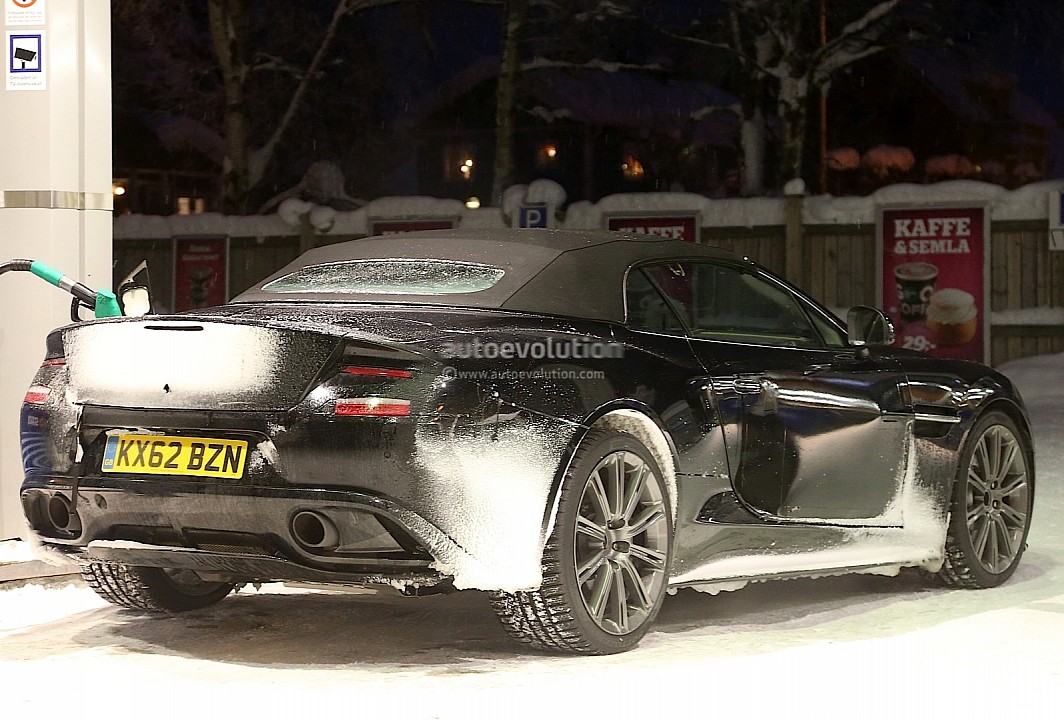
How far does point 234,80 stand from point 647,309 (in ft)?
90.5

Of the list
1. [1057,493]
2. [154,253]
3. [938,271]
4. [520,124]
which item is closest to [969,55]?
[938,271]

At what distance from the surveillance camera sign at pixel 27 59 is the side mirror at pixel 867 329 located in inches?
155

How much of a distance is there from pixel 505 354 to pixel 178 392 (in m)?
1.03

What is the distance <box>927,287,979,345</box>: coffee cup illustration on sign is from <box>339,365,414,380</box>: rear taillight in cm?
1465

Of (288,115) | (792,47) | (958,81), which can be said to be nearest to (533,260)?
(792,47)

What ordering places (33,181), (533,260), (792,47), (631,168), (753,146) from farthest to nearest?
(631,168) < (753,146) < (792,47) < (33,181) < (533,260)

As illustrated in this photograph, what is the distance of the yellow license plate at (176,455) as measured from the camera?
5109 mm

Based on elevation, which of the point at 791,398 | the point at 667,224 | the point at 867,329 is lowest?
the point at 791,398

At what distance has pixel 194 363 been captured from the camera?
17.1 ft

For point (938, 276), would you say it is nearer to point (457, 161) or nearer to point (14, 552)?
point (14, 552)

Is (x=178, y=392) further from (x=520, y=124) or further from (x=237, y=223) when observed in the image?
(x=520, y=124)

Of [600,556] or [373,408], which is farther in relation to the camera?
[600,556]

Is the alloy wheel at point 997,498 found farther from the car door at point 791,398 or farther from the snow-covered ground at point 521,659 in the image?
the car door at point 791,398

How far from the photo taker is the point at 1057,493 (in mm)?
10523
